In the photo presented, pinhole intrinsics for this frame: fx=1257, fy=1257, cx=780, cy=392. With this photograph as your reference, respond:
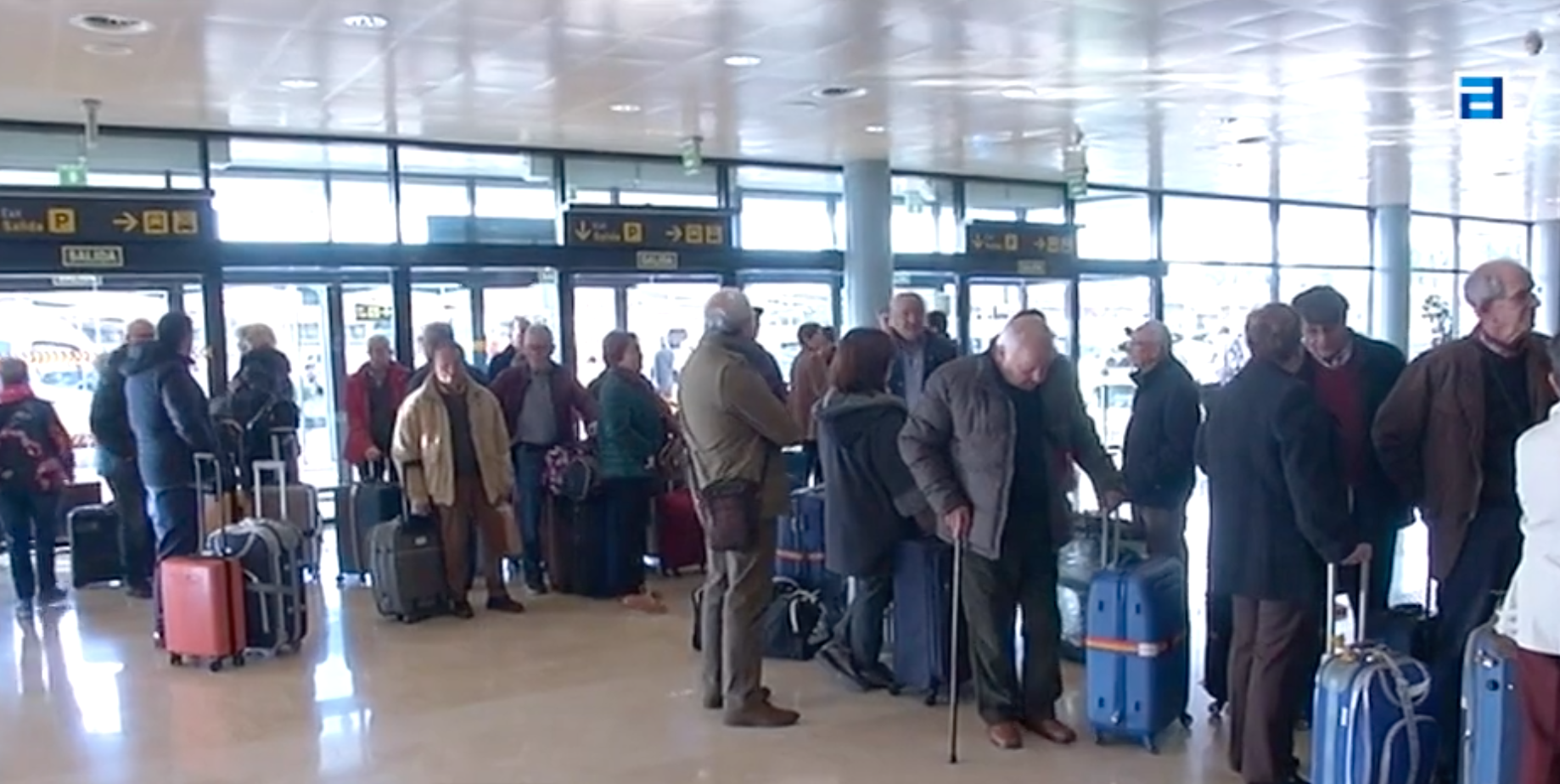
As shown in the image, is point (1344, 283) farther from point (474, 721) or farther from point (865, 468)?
point (474, 721)

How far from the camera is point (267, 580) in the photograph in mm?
5758

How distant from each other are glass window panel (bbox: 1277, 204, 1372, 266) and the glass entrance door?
41.8 ft

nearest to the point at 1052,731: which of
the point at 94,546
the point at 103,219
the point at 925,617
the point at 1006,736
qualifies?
the point at 1006,736

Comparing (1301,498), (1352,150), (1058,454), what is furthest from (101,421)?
(1352,150)

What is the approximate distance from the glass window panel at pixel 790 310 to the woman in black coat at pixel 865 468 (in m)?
6.47

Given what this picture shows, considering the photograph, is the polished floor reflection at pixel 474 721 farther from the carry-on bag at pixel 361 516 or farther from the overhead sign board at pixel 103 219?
the overhead sign board at pixel 103 219

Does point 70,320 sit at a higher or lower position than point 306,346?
higher

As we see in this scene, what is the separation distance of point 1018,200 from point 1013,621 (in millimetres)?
9291

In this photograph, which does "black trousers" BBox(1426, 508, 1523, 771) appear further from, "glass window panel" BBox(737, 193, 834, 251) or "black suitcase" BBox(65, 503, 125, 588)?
"glass window panel" BBox(737, 193, 834, 251)

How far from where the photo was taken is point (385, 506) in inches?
294

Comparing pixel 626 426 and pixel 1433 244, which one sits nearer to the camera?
pixel 626 426

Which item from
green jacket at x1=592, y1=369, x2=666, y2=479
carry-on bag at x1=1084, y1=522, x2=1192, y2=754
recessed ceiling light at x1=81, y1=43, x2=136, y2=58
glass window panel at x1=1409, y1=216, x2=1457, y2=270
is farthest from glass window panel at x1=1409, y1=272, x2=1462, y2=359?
recessed ceiling light at x1=81, y1=43, x2=136, y2=58

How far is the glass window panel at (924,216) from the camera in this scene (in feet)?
40.3

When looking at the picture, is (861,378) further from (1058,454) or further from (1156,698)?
(1156,698)
